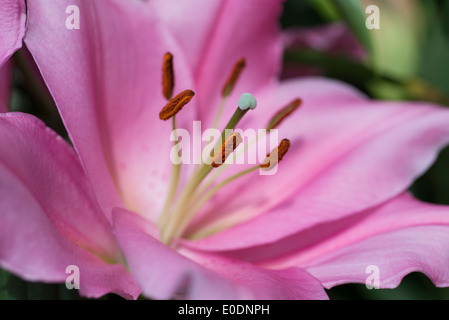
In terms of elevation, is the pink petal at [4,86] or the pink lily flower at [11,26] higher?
the pink lily flower at [11,26]

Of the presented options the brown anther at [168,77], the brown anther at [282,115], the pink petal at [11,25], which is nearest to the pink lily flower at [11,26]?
the pink petal at [11,25]

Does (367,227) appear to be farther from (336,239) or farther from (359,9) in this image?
(359,9)

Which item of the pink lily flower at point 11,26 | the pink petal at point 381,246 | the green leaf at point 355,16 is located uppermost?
the green leaf at point 355,16

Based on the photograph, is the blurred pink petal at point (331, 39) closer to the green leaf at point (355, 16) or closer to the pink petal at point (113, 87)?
the green leaf at point (355, 16)

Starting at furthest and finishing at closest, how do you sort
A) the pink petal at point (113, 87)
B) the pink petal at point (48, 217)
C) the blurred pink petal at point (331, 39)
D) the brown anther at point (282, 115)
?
the blurred pink petal at point (331, 39) → the brown anther at point (282, 115) → the pink petal at point (113, 87) → the pink petal at point (48, 217)

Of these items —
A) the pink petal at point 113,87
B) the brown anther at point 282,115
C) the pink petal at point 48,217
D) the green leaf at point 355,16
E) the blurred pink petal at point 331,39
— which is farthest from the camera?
Result: the blurred pink petal at point 331,39

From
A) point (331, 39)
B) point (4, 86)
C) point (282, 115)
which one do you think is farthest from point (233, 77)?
point (331, 39)

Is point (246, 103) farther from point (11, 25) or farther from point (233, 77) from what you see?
point (11, 25)
